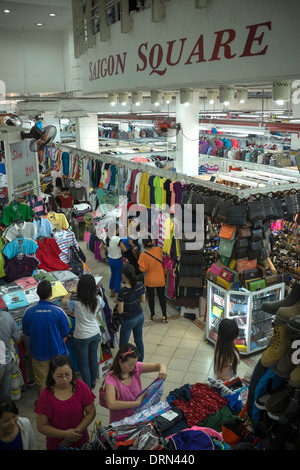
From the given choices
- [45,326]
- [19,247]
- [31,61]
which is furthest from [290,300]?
[31,61]

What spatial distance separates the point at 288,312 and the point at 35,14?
8413 mm

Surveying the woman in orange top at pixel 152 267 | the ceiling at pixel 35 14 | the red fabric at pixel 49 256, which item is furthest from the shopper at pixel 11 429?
the ceiling at pixel 35 14

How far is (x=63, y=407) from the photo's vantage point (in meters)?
3.14

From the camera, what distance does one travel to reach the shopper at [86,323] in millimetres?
4594

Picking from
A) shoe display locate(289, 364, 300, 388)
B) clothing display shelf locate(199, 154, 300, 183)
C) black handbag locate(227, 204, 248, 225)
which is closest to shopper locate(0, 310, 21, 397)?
shoe display locate(289, 364, 300, 388)

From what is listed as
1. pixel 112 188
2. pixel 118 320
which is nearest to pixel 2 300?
pixel 118 320

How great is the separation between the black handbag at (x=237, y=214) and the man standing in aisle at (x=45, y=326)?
2.78m

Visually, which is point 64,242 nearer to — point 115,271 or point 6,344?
point 115,271

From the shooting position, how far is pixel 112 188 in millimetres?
9875
